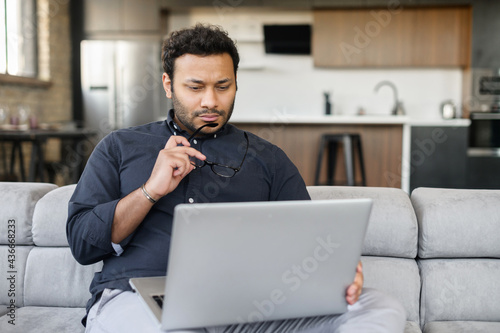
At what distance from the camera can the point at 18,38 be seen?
214 inches

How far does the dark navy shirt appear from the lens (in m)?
1.29

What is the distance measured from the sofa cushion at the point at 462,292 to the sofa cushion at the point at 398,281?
4 centimetres

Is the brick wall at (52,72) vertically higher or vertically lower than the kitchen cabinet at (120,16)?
lower

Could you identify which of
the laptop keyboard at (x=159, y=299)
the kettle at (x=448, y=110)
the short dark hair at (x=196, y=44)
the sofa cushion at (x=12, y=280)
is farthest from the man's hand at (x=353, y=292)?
the kettle at (x=448, y=110)

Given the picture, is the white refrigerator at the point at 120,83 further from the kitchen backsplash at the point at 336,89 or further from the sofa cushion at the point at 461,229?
the sofa cushion at the point at 461,229

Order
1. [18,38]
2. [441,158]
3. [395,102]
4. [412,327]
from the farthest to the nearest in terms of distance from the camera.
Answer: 1. [395,102]
2. [18,38]
3. [441,158]
4. [412,327]

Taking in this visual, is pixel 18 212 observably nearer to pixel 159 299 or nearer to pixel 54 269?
pixel 54 269

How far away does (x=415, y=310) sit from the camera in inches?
62.3

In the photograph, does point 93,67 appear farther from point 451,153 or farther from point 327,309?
point 327,309

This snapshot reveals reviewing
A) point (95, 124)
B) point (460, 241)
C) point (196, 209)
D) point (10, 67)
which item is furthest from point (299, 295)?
point (95, 124)

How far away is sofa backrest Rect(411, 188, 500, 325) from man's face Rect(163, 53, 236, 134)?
759mm

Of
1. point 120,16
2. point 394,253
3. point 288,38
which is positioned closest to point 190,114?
point 394,253

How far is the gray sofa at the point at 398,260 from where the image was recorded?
1564 mm

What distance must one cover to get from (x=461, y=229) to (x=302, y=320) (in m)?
0.73
